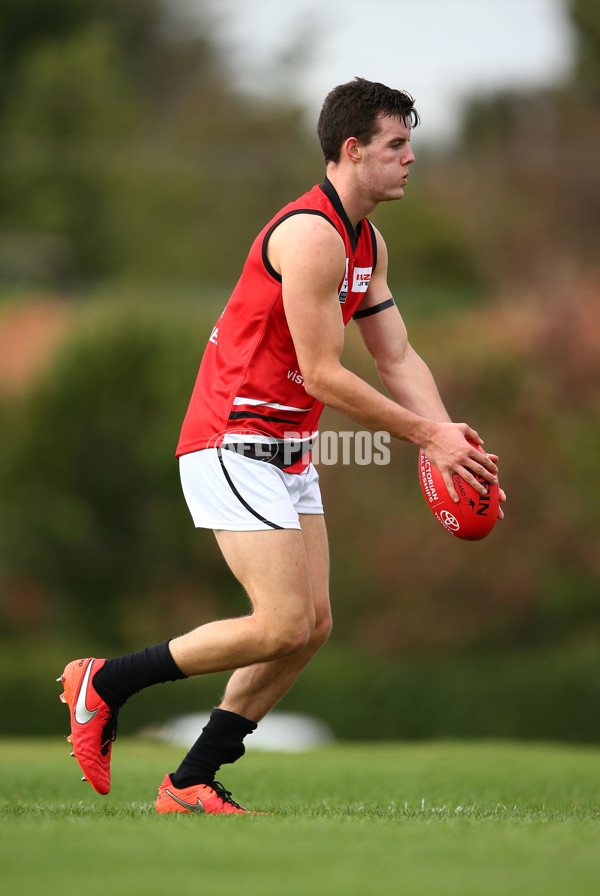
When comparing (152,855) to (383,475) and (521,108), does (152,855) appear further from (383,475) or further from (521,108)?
(521,108)

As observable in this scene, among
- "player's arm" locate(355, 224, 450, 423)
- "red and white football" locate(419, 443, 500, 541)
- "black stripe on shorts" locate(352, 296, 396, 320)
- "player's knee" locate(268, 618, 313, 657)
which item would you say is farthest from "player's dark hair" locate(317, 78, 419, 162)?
"player's knee" locate(268, 618, 313, 657)

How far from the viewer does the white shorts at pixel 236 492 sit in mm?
4777

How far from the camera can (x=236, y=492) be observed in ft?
15.8

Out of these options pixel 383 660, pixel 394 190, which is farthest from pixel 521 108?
pixel 394 190

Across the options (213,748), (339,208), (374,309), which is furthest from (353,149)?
(213,748)

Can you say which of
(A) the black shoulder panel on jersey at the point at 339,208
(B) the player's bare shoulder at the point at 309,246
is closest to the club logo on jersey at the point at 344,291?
(A) the black shoulder panel on jersey at the point at 339,208

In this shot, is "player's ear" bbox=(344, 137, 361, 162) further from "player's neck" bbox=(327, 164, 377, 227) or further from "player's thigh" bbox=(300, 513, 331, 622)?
"player's thigh" bbox=(300, 513, 331, 622)

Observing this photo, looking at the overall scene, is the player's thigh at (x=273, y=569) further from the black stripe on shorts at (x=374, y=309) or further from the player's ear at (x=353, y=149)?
the player's ear at (x=353, y=149)

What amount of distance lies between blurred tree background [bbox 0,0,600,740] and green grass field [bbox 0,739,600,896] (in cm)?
1793

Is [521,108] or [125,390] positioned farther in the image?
[521,108]

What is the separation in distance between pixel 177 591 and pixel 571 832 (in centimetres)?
2674

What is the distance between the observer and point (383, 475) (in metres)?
27.6

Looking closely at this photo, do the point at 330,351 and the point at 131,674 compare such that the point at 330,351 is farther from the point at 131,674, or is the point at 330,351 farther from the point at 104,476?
the point at 104,476

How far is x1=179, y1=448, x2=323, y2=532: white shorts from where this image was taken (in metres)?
4.78
